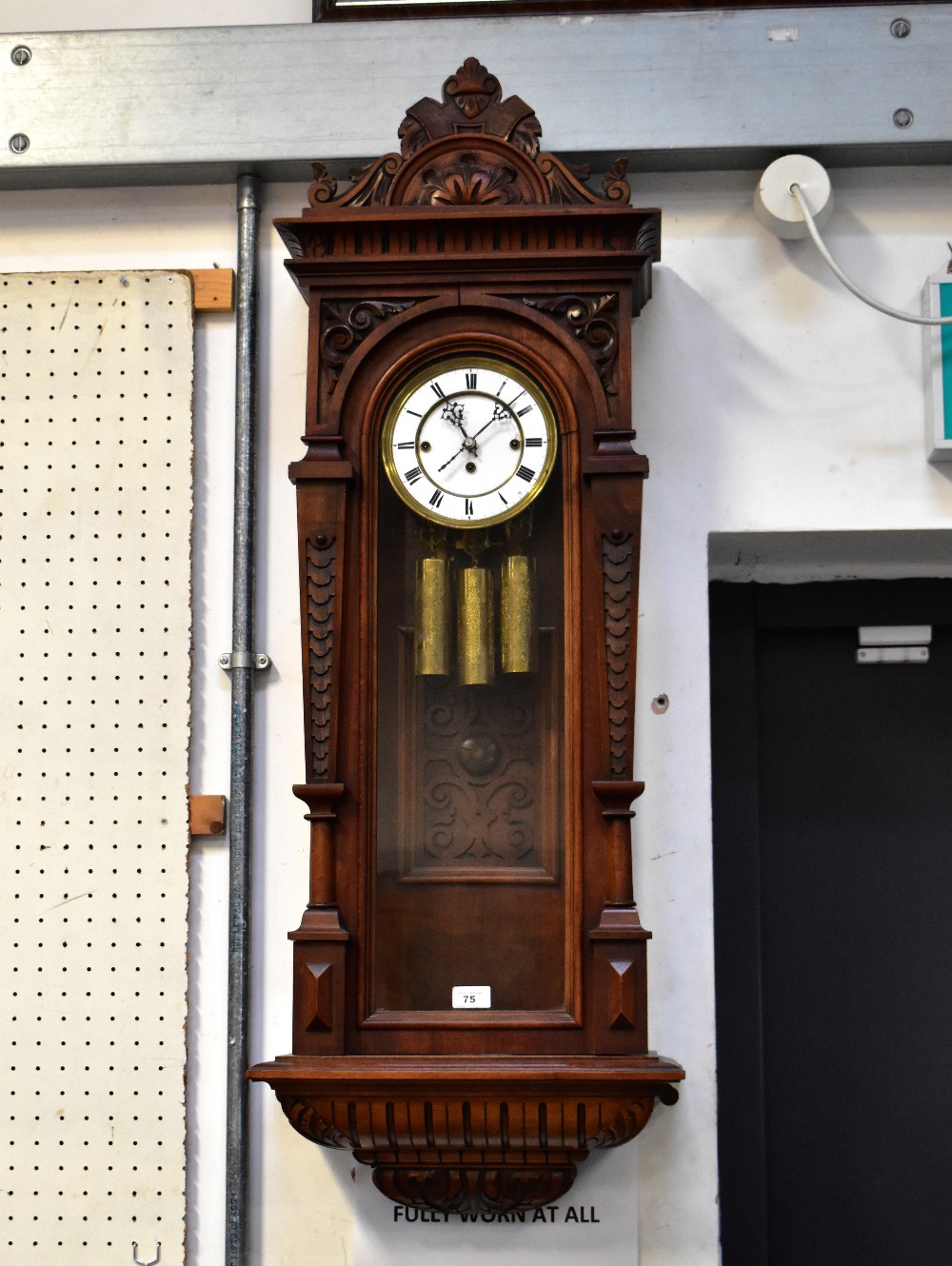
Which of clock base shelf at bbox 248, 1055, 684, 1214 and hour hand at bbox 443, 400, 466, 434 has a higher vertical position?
hour hand at bbox 443, 400, 466, 434

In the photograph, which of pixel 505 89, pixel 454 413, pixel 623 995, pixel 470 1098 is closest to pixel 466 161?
pixel 505 89

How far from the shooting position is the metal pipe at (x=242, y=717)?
215cm

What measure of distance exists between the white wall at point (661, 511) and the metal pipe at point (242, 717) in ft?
0.10

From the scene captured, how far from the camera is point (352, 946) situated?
6.61ft

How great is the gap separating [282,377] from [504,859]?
2.71 ft

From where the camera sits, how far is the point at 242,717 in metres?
2.23

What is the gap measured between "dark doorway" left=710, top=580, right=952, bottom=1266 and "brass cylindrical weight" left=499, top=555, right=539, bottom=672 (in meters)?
0.51

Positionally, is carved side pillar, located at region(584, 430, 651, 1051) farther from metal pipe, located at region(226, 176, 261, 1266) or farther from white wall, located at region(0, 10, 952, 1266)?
metal pipe, located at region(226, 176, 261, 1266)

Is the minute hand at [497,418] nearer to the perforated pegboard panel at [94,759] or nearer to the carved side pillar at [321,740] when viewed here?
the carved side pillar at [321,740]

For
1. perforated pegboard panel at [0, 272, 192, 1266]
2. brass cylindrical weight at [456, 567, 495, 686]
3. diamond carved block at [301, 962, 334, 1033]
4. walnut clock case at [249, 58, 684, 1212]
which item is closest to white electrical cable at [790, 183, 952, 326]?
walnut clock case at [249, 58, 684, 1212]

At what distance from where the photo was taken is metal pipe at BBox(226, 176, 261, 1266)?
215 cm

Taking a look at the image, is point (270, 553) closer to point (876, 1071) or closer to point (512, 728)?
point (512, 728)

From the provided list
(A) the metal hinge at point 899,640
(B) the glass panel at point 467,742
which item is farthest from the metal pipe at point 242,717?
(A) the metal hinge at point 899,640

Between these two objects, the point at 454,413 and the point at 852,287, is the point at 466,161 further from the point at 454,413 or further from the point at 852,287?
the point at 852,287
